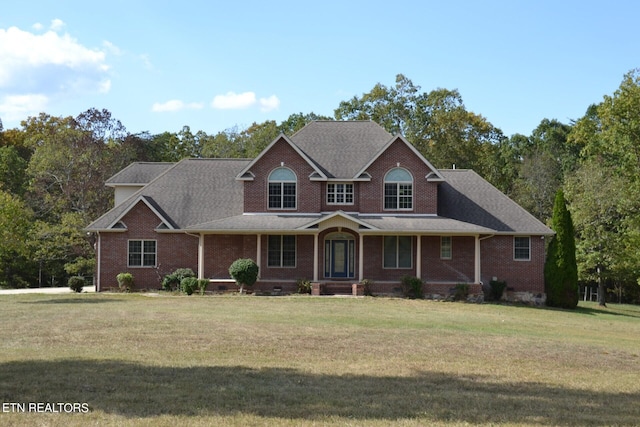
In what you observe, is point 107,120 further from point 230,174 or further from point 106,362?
point 106,362

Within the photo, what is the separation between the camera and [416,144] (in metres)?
60.7

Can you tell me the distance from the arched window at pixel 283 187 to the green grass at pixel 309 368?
1230 centimetres

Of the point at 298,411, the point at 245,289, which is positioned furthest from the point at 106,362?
the point at 245,289

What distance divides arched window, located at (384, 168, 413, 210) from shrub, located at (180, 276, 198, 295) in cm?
996

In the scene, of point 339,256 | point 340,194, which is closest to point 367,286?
point 339,256

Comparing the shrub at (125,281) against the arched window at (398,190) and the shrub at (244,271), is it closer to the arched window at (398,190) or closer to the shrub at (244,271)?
the shrub at (244,271)

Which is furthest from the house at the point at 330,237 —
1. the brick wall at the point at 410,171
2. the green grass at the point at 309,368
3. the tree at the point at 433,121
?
the tree at the point at 433,121

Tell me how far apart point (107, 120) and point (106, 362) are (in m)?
43.7

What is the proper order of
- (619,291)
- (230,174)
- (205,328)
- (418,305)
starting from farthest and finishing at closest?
(619,291), (230,174), (418,305), (205,328)

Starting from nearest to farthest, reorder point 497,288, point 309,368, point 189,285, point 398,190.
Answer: point 309,368
point 189,285
point 497,288
point 398,190

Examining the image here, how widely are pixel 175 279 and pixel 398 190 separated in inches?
458

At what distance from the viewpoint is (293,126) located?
77.0 metres

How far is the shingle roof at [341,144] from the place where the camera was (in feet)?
127

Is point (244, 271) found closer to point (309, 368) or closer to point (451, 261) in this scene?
point (451, 261)
